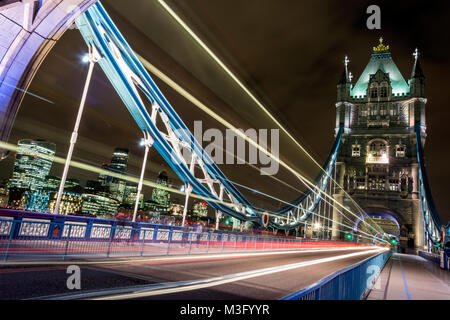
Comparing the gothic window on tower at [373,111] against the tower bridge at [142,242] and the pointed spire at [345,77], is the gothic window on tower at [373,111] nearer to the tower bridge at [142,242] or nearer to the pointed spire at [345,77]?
the pointed spire at [345,77]

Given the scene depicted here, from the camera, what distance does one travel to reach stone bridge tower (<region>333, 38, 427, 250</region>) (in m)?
49.3

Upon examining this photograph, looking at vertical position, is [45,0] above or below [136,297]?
above

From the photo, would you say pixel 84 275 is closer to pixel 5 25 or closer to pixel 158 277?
pixel 158 277

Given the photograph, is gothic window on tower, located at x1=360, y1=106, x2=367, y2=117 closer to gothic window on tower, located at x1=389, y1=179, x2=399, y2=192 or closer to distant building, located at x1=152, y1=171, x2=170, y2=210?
gothic window on tower, located at x1=389, y1=179, x2=399, y2=192

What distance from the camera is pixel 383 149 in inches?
2112

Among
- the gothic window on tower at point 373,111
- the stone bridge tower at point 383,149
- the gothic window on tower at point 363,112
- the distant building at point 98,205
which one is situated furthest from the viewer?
the distant building at point 98,205

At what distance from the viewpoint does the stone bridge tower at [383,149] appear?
4928 centimetres

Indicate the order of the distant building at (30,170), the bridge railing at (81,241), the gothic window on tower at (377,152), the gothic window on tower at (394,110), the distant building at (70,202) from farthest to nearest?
the distant building at (70,202), the distant building at (30,170), the gothic window on tower at (394,110), the gothic window on tower at (377,152), the bridge railing at (81,241)

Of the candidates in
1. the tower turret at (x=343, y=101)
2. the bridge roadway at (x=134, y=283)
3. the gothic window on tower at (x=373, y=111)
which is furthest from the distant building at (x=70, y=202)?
the bridge roadway at (x=134, y=283)

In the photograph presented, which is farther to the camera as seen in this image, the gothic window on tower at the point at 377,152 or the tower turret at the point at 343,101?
the tower turret at the point at 343,101

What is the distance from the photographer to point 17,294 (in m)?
4.75

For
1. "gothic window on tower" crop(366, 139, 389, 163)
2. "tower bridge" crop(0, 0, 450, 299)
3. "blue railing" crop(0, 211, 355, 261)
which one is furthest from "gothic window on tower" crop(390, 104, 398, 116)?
"blue railing" crop(0, 211, 355, 261)

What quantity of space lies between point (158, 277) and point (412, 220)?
51.2 meters
